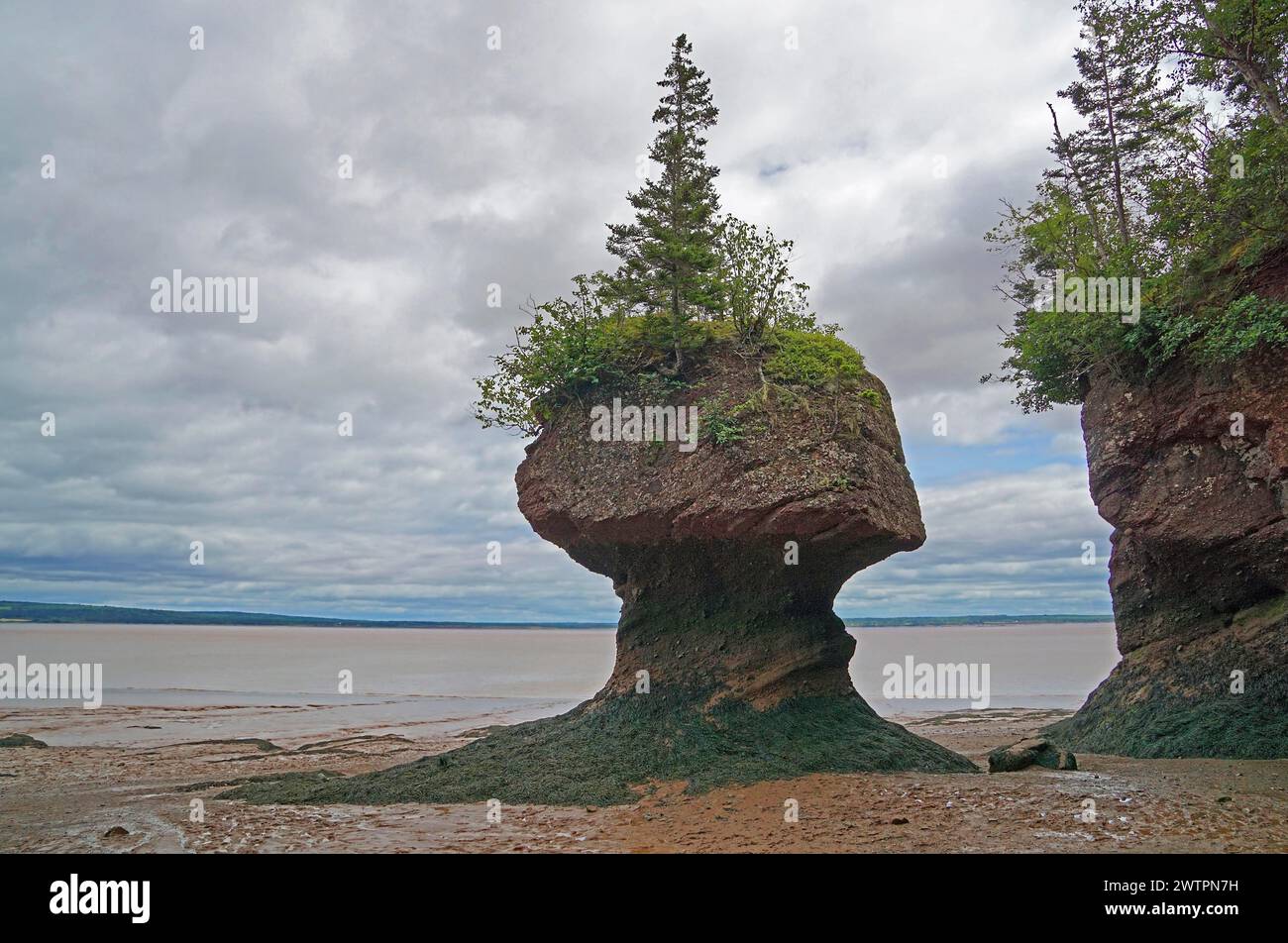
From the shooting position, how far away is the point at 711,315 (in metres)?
16.5

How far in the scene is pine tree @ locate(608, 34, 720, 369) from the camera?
50.5 feet

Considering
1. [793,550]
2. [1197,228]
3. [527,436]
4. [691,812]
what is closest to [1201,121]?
[1197,228]

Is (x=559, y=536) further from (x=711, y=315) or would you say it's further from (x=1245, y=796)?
(x=1245, y=796)

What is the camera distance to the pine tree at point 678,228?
15.4 metres

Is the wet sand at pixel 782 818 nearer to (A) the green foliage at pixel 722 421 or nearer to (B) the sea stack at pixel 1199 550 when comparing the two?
(B) the sea stack at pixel 1199 550

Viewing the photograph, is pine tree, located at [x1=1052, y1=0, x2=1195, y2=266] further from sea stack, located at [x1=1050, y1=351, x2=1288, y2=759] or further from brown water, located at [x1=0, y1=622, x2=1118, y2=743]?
brown water, located at [x1=0, y1=622, x2=1118, y2=743]

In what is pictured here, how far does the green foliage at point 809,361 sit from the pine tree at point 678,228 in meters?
1.46

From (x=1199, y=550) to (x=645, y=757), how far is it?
36.3ft

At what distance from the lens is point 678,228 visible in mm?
15891

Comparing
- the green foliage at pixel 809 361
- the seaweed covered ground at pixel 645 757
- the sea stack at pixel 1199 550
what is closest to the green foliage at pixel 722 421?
the green foliage at pixel 809 361

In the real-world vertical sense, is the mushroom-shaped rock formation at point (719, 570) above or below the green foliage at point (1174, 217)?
below

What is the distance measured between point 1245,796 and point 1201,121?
41.9 ft

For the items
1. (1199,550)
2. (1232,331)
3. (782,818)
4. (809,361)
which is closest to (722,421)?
(809,361)

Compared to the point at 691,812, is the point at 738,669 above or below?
above
